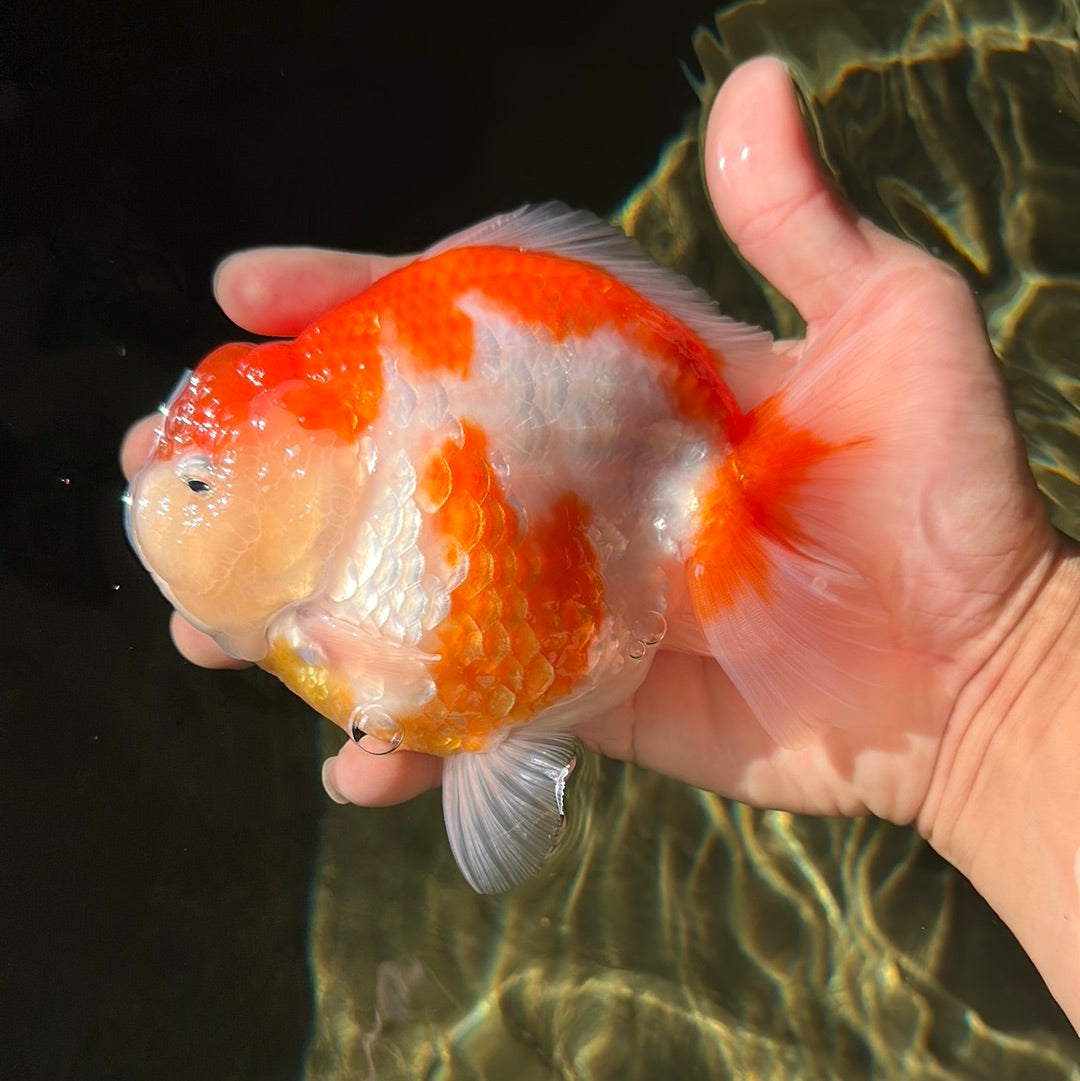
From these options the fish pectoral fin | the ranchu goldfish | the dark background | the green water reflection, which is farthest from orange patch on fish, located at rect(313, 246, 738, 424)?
the green water reflection

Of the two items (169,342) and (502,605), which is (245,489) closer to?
(502,605)

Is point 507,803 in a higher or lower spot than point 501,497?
lower

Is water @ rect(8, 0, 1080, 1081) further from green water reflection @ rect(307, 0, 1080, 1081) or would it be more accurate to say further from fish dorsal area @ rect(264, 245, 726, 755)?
fish dorsal area @ rect(264, 245, 726, 755)

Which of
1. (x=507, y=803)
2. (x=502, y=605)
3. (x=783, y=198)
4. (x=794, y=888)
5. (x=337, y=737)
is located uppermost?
(x=783, y=198)

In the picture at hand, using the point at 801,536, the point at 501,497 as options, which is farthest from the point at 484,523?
the point at 801,536

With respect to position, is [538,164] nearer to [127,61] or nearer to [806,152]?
[127,61]

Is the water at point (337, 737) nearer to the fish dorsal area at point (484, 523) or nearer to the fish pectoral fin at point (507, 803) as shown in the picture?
the fish pectoral fin at point (507, 803)

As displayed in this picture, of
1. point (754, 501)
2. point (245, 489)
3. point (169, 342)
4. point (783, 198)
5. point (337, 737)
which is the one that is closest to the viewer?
point (245, 489)
